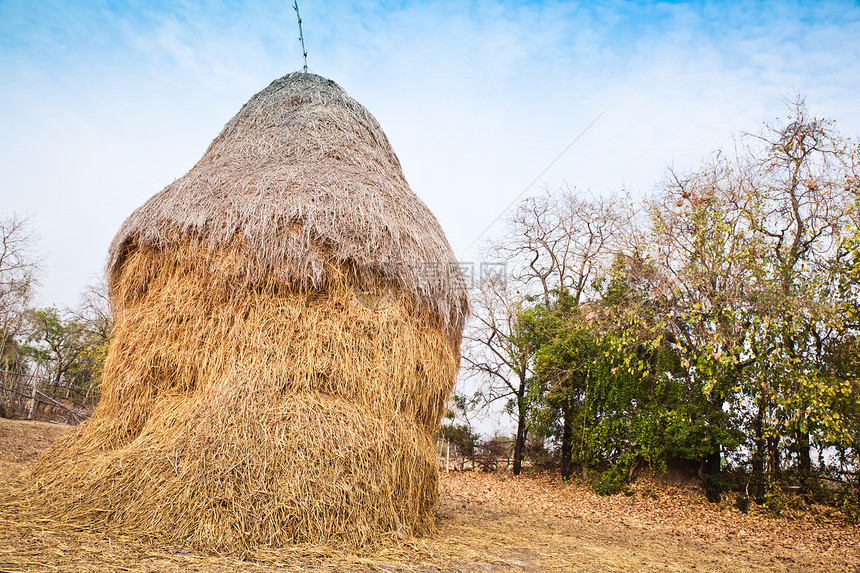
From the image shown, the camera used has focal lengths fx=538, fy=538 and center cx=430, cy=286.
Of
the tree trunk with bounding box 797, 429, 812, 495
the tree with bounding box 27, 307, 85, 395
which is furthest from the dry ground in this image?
the tree with bounding box 27, 307, 85, 395

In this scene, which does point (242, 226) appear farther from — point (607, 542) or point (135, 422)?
point (607, 542)

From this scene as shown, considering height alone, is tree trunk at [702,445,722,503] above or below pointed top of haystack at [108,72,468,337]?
below

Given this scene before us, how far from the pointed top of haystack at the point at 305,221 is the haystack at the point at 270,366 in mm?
21

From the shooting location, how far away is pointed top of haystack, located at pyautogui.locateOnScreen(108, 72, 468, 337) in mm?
5426

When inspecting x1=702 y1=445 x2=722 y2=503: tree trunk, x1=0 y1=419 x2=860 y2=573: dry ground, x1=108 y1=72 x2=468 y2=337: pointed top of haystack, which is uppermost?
x1=108 y1=72 x2=468 y2=337: pointed top of haystack

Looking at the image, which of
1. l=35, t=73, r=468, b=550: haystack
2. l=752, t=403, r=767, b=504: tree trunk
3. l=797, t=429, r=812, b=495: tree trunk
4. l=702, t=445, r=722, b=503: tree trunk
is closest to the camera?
l=35, t=73, r=468, b=550: haystack

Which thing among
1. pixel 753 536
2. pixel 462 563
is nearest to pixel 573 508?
pixel 753 536

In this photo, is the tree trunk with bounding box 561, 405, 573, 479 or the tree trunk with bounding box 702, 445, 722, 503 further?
the tree trunk with bounding box 561, 405, 573, 479

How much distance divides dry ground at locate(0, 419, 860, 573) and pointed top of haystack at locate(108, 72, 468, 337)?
2435 millimetres

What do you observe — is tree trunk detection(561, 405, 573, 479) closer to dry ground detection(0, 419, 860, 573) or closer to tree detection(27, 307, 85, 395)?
dry ground detection(0, 419, 860, 573)

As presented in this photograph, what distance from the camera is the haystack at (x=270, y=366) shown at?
173 inches

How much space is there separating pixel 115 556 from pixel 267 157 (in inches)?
191

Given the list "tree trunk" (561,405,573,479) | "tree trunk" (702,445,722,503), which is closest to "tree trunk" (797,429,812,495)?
"tree trunk" (702,445,722,503)

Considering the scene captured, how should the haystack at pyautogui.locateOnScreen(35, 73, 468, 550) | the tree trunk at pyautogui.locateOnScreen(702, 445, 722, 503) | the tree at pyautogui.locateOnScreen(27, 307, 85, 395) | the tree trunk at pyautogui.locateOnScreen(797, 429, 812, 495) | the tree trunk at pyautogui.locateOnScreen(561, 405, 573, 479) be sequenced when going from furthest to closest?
the tree at pyautogui.locateOnScreen(27, 307, 85, 395) → the tree trunk at pyautogui.locateOnScreen(561, 405, 573, 479) → the tree trunk at pyautogui.locateOnScreen(702, 445, 722, 503) → the tree trunk at pyautogui.locateOnScreen(797, 429, 812, 495) → the haystack at pyautogui.locateOnScreen(35, 73, 468, 550)
